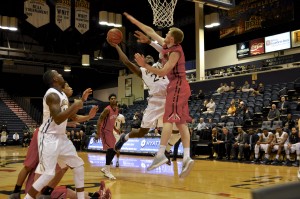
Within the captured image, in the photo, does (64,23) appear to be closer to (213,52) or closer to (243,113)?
(243,113)

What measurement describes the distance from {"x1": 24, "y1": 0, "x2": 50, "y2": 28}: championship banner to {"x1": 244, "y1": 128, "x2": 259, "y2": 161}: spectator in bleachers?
34.7ft

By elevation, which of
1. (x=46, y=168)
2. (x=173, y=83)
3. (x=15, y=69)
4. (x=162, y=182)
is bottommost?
(x=162, y=182)

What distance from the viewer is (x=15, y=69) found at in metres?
32.2

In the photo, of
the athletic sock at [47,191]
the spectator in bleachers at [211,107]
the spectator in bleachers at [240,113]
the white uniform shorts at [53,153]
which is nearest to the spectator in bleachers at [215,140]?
the spectator in bleachers at [240,113]

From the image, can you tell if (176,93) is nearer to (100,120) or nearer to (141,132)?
(141,132)

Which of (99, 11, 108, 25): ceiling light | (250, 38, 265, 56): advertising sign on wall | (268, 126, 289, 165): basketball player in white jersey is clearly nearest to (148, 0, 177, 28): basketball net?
(268, 126, 289, 165): basketball player in white jersey

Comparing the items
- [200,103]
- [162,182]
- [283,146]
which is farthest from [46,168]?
[200,103]

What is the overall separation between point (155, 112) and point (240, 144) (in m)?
8.80

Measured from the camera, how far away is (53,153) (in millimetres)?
4281

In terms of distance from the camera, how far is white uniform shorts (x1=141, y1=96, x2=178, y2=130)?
16.2ft

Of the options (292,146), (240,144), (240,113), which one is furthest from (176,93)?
(240,113)

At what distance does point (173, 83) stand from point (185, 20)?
2169 cm

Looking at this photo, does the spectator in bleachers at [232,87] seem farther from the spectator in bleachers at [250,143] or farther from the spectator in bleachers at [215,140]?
the spectator in bleachers at [250,143]

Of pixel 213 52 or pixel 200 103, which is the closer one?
pixel 200 103
